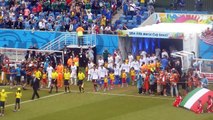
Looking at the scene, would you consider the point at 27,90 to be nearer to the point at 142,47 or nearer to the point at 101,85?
the point at 101,85

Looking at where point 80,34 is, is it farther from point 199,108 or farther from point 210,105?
point 210,105

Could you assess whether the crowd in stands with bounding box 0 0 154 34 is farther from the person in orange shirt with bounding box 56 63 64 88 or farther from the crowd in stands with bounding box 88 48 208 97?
the person in orange shirt with bounding box 56 63 64 88

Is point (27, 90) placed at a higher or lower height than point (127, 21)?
lower

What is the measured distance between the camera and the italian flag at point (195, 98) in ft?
117

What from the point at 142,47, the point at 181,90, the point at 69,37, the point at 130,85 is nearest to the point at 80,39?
the point at 69,37

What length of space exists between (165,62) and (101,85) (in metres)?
4.91

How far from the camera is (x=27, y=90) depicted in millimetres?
43094

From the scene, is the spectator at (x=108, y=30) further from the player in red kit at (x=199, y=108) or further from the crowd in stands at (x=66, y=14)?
the player in red kit at (x=199, y=108)

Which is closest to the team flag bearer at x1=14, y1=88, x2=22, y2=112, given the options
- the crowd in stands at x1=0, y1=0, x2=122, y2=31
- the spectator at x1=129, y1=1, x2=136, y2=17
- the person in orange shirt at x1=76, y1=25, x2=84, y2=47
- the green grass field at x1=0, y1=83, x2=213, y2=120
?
the green grass field at x1=0, y1=83, x2=213, y2=120

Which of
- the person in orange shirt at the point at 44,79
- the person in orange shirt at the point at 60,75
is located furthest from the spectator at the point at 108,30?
the person in orange shirt at the point at 60,75

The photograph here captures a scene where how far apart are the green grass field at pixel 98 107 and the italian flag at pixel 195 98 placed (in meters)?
0.43

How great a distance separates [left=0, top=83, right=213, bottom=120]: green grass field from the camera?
112ft

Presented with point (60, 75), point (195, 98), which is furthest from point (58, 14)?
point (195, 98)

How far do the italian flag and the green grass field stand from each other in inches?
16.8
